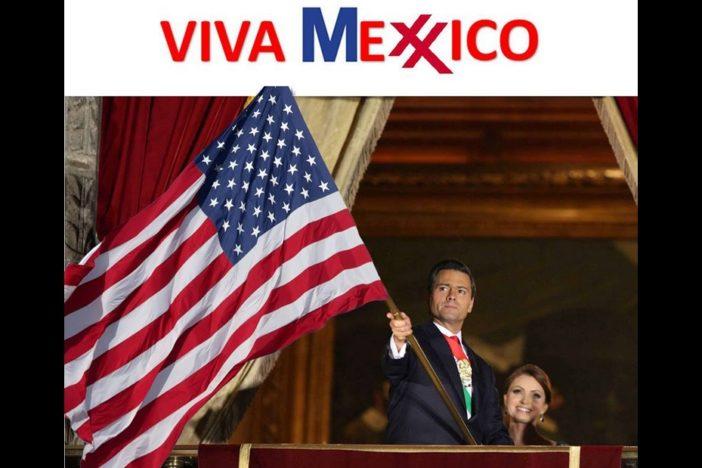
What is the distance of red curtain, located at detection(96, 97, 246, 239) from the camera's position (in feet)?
24.7

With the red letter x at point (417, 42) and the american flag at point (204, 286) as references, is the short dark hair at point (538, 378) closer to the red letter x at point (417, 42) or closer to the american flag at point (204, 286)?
the american flag at point (204, 286)

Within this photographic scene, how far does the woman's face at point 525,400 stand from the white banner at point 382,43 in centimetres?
167

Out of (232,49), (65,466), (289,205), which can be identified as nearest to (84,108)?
(232,49)

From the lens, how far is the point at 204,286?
6.95m

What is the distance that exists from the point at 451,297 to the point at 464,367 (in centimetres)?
40

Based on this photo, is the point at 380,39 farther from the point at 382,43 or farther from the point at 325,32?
the point at 325,32

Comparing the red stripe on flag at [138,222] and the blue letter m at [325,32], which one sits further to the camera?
the blue letter m at [325,32]

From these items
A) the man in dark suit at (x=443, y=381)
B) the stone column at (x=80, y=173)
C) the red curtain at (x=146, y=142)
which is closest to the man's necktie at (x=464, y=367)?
the man in dark suit at (x=443, y=381)

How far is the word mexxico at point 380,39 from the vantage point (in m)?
7.43

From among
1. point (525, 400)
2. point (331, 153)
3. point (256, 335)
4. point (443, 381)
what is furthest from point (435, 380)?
point (331, 153)

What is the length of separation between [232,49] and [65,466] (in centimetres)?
252

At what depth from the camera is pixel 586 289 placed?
34.7 feet

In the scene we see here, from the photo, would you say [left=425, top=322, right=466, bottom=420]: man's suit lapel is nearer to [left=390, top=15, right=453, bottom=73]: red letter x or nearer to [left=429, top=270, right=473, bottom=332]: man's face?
[left=429, top=270, right=473, bottom=332]: man's face

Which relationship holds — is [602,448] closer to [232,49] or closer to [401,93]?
[401,93]
